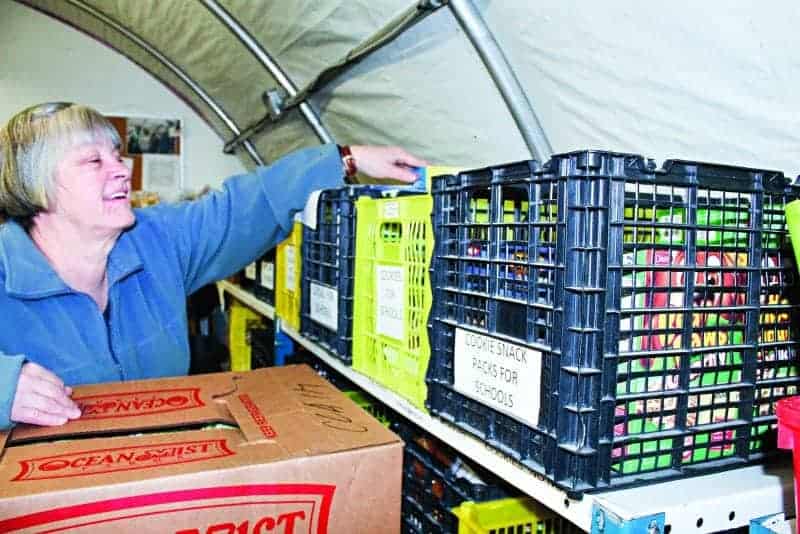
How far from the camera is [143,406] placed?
1166 millimetres

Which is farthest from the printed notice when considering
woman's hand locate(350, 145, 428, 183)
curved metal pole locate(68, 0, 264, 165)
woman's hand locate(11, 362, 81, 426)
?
curved metal pole locate(68, 0, 264, 165)

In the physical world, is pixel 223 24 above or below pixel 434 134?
above

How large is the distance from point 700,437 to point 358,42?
1769mm

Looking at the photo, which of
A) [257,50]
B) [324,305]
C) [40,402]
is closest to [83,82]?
[257,50]

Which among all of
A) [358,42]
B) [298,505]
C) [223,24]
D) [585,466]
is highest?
[223,24]

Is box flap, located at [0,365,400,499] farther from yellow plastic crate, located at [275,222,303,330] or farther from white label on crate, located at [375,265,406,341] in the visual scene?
yellow plastic crate, located at [275,222,303,330]

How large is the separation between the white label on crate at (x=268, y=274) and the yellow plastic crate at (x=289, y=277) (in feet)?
0.40

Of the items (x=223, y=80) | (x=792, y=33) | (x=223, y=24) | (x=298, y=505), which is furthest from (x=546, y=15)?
(x=223, y=80)

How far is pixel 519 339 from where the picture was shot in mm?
836

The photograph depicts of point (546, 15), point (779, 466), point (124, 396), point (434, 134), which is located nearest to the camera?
point (779, 466)

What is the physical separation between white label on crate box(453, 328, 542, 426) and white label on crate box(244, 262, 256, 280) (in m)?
1.74

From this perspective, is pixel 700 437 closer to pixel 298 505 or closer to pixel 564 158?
pixel 564 158

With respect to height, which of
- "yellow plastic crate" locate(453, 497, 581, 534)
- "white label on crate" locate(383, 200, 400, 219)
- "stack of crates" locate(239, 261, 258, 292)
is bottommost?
"yellow plastic crate" locate(453, 497, 581, 534)

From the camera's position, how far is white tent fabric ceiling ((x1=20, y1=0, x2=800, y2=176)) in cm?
117
